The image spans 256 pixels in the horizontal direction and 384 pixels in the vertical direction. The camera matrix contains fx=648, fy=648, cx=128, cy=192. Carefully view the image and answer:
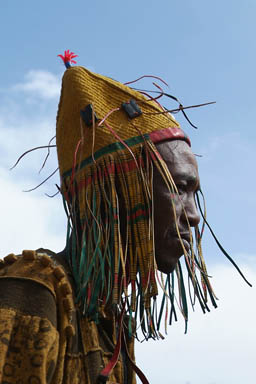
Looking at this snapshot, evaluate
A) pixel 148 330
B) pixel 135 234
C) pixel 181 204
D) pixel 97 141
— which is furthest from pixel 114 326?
pixel 97 141

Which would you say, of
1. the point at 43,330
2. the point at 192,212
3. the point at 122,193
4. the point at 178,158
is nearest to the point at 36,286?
the point at 43,330

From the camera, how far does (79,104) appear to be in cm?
307

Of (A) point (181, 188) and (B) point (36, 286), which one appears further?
(A) point (181, 188)

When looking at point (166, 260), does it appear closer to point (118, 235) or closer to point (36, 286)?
point (118, 235)

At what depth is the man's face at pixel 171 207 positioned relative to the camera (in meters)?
2.93

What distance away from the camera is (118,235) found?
2850 mm

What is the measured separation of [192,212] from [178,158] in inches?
10.7

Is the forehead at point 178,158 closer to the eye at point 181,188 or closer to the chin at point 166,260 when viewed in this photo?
the eye at point 181,188

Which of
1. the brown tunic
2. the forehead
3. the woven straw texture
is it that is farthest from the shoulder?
the forehead

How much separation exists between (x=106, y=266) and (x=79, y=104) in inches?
31.0

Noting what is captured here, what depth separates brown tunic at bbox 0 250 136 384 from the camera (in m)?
2.31

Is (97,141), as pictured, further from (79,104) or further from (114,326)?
(114,326)

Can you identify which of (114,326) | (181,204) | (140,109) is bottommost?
(114,326)

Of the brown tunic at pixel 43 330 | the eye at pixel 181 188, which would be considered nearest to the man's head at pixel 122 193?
the eye at pixel 181 188
